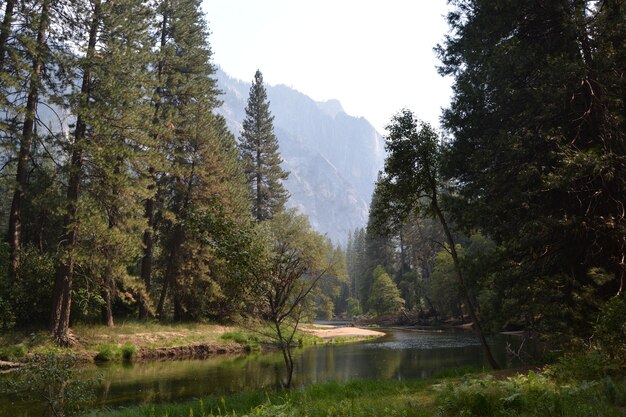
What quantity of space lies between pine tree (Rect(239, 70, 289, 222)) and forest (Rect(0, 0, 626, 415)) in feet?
47.0

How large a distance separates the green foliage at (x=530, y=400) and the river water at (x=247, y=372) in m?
8.16

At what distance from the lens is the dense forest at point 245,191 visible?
11367mm

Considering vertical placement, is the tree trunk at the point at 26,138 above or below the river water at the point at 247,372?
above

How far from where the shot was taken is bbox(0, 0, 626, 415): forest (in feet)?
37.2

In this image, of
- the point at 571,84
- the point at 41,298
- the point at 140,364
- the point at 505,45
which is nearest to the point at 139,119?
the point at 41,298

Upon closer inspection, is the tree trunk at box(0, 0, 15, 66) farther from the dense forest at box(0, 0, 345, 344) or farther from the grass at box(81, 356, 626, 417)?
the grass at box(81, 356, 626, 417)

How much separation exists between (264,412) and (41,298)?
18486 mm

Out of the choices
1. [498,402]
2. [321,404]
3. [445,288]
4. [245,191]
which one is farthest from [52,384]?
[445,288]

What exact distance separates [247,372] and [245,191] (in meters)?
20.0

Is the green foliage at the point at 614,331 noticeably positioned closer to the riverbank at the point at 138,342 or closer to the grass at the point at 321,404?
the grass at the point at 321,404

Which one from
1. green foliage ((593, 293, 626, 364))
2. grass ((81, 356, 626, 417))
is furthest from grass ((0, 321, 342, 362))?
green foliage ((593, 293, 626, 364))

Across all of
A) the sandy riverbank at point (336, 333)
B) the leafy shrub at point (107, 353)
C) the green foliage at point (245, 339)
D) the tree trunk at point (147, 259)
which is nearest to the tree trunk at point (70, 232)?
the leafy shrub at point (107, 353)

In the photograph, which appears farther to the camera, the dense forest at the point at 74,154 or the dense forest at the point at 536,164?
the dense forest at the point at 74,154

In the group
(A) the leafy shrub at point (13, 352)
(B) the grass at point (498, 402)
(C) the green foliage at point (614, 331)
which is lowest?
(A) the leafy shrub at point (13, 352)
